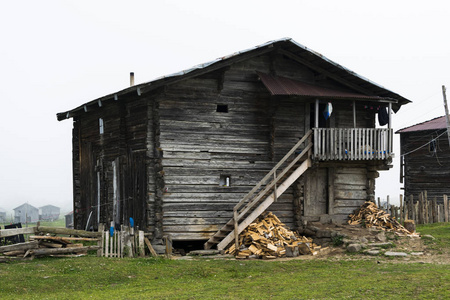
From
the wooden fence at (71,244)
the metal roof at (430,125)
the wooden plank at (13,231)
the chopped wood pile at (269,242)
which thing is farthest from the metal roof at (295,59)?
the metal roof at (430,125)

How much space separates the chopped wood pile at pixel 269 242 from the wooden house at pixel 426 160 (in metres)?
21.0

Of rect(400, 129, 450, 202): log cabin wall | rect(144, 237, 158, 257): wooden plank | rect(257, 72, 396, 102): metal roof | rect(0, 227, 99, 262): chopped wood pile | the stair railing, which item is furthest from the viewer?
rect(400, 129, 450, 202): log cabin wall

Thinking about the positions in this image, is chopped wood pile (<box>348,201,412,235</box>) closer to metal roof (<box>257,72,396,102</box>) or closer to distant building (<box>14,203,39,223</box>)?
metal roof (<box>257,72,396,102</box>)

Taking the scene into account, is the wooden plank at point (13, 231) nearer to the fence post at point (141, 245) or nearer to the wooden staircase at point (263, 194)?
the fence post at point (141, 245)

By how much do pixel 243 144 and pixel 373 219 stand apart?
6527 millimetres

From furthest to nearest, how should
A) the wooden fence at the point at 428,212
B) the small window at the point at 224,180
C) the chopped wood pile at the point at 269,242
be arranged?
1. the wooden fence at the point at 428,212
2. the small window at the point at 224,180
3. the chopped wood pile at the point at 269,242

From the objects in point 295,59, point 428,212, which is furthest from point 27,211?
point 295,59

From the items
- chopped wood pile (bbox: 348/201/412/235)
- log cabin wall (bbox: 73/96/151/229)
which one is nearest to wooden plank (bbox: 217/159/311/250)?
log cabin wall (bbox: 73/96/151/229)

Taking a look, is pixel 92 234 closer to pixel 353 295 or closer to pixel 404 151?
pixel 353 295

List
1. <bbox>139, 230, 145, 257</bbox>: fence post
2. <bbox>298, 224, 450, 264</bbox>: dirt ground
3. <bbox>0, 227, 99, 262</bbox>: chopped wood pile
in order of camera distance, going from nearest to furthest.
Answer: <bbox>0, 227, 99, 262</bbox>: chopped wood pile
<bbox>298, 224, 450, 264</bbox>: dirt ground
<bbox>139, 230, 145, 257</bbox>: fence post

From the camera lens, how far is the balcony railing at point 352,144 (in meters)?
21.7

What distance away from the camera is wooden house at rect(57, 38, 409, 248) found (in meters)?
21.2

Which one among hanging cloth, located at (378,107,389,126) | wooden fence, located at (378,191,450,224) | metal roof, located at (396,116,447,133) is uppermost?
metal roof, located at (396,116,447,133)

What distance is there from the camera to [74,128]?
28734 millimetres
